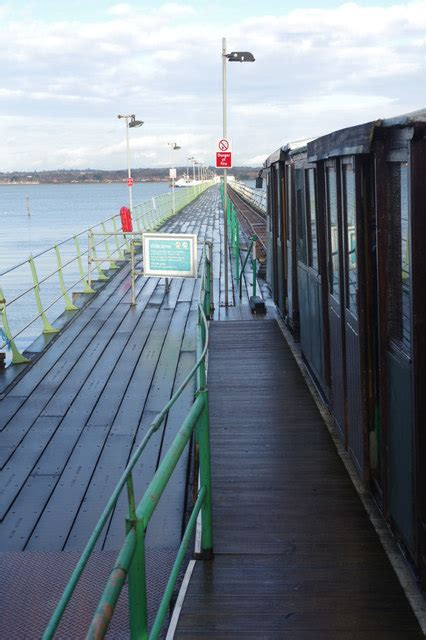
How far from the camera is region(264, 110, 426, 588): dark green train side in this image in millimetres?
3561

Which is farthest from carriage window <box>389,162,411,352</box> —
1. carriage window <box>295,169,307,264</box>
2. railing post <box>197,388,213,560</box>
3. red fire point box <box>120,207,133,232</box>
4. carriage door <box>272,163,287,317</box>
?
red fire point box <box>120,207,133,232</box>

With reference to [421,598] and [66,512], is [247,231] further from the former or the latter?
[421,598]

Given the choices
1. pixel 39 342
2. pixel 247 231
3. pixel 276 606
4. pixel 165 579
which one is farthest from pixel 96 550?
pixel 247 231

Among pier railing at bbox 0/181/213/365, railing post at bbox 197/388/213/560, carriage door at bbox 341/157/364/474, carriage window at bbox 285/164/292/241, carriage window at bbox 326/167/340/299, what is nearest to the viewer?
railing post at bbox 197/388/213/560

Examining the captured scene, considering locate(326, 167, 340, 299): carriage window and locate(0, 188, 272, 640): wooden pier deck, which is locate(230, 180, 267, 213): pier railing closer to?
locate(0, 188, 272, 640): wooden pier deck

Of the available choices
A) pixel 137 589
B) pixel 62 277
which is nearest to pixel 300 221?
pixel 137 589

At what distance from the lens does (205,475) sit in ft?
13.4

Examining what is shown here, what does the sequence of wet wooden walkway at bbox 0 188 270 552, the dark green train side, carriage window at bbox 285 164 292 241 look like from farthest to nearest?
carriage window at bbox 285 164 292 241
wet wooden walkway at bbox 0 188 270 552
the dark green train side

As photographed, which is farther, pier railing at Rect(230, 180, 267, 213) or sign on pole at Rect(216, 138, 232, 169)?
pier railing at Rect(230, 180, 267, 213)

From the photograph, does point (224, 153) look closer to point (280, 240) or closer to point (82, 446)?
point (280, 240)

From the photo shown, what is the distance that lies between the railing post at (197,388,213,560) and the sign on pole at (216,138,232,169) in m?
9.43

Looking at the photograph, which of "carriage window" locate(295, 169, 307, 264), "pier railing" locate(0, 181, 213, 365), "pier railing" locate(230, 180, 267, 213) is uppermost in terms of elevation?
"pier railing" locate(230, 180, 267, 213)

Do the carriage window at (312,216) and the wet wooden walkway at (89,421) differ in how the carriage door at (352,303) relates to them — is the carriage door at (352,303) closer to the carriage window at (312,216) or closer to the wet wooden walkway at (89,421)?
the wet wooden walkway at (89,421)

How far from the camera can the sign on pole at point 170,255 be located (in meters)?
13.8
